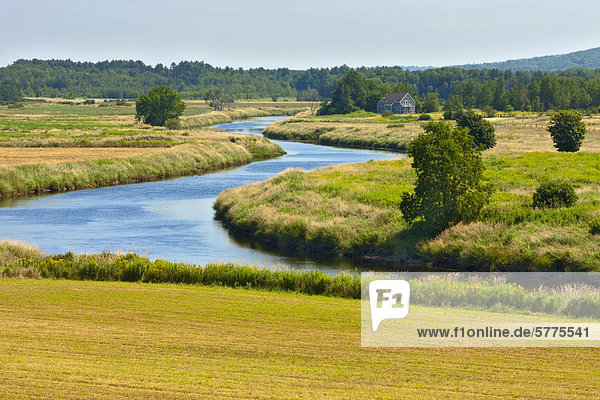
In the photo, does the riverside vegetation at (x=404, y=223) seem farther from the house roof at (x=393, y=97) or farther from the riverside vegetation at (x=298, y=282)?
the house roof at (x=393, y=97)

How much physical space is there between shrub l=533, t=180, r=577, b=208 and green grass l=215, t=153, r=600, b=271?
2.39 ft

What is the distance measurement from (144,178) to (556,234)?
4859cm

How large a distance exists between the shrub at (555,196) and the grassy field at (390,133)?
39014 millimetres

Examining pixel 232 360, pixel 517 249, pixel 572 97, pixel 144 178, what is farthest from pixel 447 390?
pixel 572 97

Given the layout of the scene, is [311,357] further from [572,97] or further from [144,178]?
[572,97]

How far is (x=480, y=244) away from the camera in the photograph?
31031 millimetres

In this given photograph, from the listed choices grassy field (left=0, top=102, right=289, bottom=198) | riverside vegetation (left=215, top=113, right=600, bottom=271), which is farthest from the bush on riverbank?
riverside vegetation (left=215, top=113, right=600, bottom=271)

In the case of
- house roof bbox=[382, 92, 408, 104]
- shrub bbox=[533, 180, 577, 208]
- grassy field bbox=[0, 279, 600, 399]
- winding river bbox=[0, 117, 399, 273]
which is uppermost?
house roof bbox=[382, 92, 408, 104]

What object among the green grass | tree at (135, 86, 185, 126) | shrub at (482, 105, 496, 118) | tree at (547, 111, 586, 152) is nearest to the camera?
the green grass

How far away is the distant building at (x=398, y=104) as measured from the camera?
17488 centimetres

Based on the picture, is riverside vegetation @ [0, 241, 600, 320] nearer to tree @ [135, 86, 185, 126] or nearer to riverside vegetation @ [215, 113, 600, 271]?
riverside vegetation @ [215, 113, 600, 271]

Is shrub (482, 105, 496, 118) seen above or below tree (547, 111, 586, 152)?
below

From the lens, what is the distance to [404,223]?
35.7 metres

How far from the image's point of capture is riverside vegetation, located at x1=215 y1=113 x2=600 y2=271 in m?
29.8
